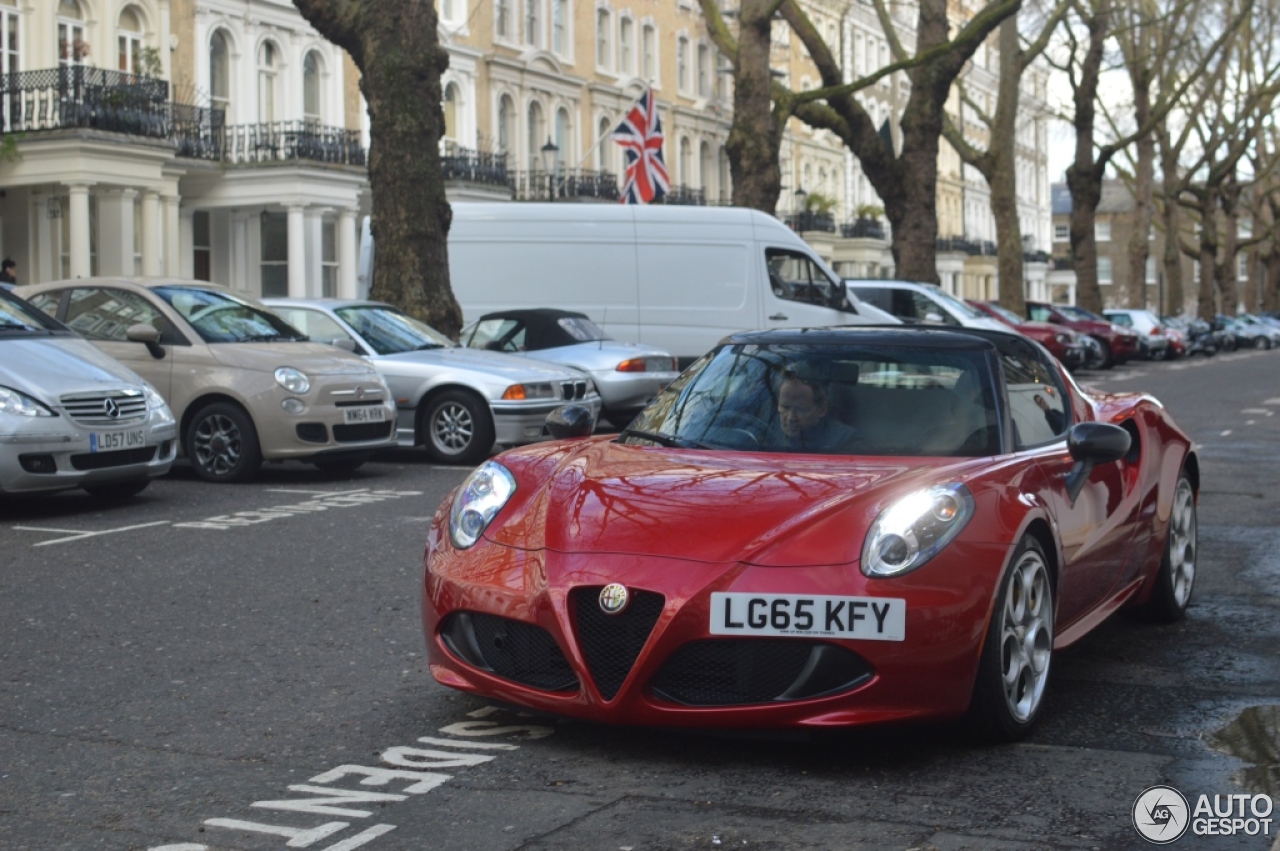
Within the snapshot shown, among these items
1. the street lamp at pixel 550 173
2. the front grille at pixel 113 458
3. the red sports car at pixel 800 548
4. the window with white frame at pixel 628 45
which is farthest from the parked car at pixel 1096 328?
the red sports car at pixel 800 548

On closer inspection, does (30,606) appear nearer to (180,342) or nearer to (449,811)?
(449,811)

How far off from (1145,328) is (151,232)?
95.3 ft

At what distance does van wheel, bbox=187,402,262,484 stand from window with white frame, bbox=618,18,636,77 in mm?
43778

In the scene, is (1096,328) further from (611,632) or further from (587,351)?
(611,632)

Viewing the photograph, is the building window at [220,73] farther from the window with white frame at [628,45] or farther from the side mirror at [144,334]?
the side mirror at [144,334]

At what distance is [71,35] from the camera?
109 ft

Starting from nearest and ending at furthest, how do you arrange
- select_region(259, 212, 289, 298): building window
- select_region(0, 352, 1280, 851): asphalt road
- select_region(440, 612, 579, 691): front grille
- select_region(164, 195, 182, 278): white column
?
select_region(0, 352, 1280, 851): asphalt road → select_region(440, 612, 579, 691): front grille → select_region(164, 195, 182, 278): white column → select_region(259, 212, 289, 298): building window

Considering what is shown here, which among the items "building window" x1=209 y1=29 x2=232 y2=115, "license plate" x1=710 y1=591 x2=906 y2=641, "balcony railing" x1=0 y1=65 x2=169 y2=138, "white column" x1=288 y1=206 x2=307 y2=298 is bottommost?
"license plate" x1=710 y1=591 x2=906 y2=641

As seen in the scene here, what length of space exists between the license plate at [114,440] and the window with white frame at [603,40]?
4349 cm

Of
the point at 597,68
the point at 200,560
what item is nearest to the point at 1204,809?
the point at 200,560

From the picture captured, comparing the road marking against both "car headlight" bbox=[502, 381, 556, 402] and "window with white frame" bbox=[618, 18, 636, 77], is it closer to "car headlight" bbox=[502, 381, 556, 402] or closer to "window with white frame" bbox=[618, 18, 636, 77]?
"car headlight" bbox=[502, 381, 556, 402]

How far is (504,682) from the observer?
520 cm

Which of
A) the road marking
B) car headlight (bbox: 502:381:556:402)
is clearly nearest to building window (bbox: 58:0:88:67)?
car headlight (bbox: 502:381:556:402)

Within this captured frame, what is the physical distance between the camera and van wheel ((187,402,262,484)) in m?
13.4
